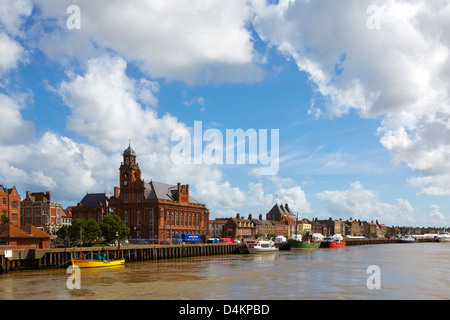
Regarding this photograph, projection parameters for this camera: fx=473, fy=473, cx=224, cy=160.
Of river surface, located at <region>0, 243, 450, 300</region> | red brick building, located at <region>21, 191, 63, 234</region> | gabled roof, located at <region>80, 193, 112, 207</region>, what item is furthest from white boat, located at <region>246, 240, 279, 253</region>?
red brick building, located at <region>21, 191, 63, 234</region>

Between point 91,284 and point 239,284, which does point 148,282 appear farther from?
point 239,284

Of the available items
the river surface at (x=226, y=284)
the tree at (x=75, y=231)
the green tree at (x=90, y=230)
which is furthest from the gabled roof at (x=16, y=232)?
the green tree at (x=90, y=230)

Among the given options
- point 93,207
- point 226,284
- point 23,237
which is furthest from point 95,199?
point 226,284

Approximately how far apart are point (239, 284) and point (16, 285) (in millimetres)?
23511

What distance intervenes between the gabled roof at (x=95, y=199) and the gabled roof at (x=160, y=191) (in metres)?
19.7

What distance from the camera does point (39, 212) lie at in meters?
140

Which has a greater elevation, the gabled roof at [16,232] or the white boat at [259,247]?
the gabled roof at [16,232]

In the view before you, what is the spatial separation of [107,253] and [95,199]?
239 ft

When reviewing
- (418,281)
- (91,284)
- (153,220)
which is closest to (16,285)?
(91,284)

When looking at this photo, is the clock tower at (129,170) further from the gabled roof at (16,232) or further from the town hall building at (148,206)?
the gabled roof at (16,232)

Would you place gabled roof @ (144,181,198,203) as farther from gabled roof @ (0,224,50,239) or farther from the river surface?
the river surface

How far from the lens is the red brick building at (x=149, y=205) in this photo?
130000 mm

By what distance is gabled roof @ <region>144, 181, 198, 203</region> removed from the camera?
437ft
